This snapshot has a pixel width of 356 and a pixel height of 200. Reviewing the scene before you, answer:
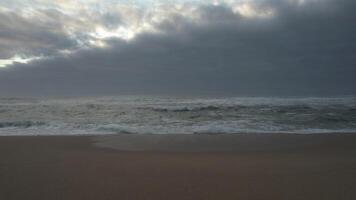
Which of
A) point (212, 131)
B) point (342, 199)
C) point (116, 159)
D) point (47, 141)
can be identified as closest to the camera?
point (342, 199)

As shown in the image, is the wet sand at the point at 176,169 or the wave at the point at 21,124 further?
the wave at the point at 21,124

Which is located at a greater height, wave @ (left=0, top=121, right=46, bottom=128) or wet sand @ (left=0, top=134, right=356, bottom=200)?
wet sand @ (left=0, top=134, right=356, bottom=200)

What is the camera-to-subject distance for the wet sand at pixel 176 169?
12.7 feet

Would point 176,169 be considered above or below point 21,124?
above

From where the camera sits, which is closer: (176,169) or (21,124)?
(176,169)

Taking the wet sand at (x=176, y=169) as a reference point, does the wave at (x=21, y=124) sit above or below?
below

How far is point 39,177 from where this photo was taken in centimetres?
452

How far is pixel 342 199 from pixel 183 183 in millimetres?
2405

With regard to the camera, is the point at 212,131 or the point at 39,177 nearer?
the point at 39,177

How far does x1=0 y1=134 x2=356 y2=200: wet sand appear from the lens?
3.86 m

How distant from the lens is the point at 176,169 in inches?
199

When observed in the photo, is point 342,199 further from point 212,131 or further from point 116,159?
point 212,131

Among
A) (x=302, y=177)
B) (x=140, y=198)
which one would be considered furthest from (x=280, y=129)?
(x=140, y=198)

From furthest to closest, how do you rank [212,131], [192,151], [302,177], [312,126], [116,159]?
[312,126]
[212,131]
[192,151]
[116,159]
[302,177]
